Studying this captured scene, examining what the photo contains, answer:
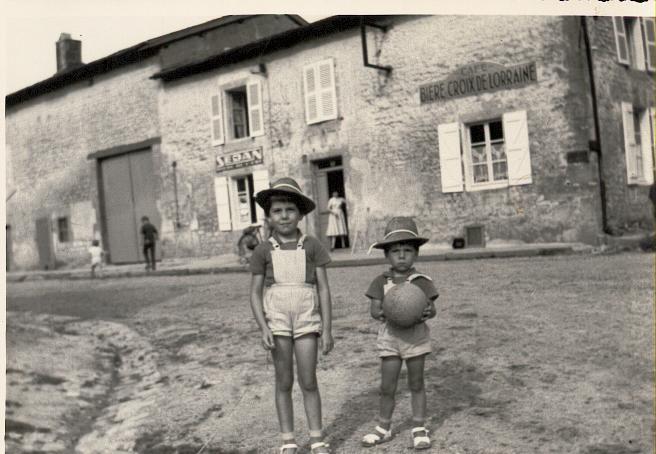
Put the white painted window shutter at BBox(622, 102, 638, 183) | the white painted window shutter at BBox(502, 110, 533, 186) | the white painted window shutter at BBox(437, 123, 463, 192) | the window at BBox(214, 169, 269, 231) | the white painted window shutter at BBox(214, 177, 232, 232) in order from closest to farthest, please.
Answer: the white painted window shutter at BBox(214, 177, 232, 232)
the window at BBox(214, 169, 269, 231)
the white painted window shutter at BBox(502, 110, 533, 186)
the white painted window shutter at BBox(622, 102, 638, 183)
the white painted window shutter at BBox(437, 123, 463, 192)

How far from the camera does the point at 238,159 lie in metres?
10.7

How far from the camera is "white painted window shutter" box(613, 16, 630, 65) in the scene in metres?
10.9

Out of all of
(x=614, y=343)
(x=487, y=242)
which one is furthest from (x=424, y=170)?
(x=614, y=343)

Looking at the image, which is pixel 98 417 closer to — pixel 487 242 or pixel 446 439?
pixel 446 439

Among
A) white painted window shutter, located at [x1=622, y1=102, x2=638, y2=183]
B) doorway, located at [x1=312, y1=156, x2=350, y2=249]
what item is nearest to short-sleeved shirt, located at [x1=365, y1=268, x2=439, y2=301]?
doorway, located at [x1=312, y1=156, x2=350, y2=249]

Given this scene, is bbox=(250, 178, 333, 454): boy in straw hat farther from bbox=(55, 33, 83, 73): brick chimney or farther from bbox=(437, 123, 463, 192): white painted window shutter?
bbox=(437, 123, 463, 192): white painted window shutter

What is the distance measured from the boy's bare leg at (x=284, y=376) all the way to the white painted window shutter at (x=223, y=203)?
5308mm

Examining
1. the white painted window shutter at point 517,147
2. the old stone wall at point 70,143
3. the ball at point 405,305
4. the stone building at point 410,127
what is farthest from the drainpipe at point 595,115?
the ball at point 405,305

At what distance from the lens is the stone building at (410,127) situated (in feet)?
31.2

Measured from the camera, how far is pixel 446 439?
2934mm

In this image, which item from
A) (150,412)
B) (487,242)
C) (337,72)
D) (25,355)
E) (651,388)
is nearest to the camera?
(651,388)

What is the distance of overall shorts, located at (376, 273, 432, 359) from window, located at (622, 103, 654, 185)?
8685 mm

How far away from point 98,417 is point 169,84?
22.4 ft

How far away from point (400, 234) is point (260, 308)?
70 centimetres
